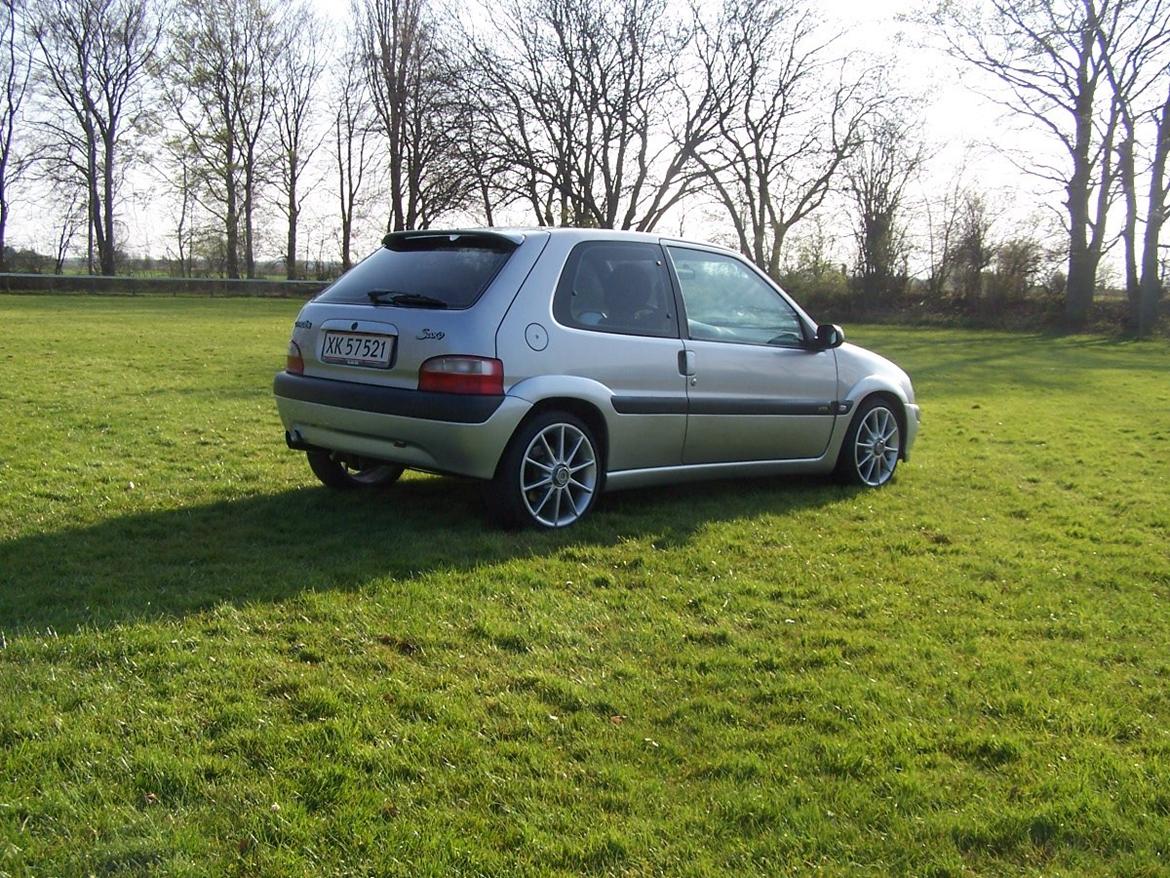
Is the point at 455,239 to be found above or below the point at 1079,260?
below

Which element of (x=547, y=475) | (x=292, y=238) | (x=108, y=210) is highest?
(x=108, y=210)

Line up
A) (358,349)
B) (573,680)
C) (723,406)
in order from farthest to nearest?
1. (723,406)
2. (358,349)
3. (573,680)

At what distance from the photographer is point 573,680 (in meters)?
3.73

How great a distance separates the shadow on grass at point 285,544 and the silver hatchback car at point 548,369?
0.84ft

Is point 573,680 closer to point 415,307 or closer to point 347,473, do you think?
point 415,307

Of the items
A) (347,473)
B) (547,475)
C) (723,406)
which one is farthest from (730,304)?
(347,473)

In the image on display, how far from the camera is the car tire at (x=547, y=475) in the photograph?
5.61 meters

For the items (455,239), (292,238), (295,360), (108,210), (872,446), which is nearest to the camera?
(455,239)

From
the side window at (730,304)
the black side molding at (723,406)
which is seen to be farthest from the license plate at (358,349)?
the side window at (730,304)

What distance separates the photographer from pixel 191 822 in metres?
2.64

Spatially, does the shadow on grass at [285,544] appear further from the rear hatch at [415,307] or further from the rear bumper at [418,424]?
the rear hatch at [415,307]

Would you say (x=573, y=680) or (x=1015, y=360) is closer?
(x=573, y=680)

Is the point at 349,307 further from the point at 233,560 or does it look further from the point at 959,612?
the point at 959,612

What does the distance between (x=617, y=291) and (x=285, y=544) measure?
236 centimetres
